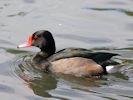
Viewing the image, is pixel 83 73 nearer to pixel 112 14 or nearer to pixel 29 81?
pixel 29 81

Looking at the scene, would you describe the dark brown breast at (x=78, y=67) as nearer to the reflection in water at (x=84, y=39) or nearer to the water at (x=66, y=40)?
the water at (x=66, y=40)

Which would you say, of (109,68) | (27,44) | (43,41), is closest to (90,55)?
(109,68)

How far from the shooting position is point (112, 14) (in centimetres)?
1389

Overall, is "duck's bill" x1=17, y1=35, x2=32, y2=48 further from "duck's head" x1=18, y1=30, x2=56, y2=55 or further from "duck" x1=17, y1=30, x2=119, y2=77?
"duck" x1=17, y1=30, x2=119, y2=77

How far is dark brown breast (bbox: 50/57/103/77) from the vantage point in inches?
420

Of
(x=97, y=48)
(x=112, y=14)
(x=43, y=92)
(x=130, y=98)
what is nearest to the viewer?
(x=130, y=98)

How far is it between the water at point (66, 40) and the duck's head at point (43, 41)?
0.39 m

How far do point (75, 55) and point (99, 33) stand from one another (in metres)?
2.12

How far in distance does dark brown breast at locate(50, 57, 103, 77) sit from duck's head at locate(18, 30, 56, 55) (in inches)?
22.1

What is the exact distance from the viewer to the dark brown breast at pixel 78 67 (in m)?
10.7

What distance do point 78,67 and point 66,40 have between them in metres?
1.80

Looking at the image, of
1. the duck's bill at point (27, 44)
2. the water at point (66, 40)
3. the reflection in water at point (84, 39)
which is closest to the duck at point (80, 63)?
the water at point (66, 40)

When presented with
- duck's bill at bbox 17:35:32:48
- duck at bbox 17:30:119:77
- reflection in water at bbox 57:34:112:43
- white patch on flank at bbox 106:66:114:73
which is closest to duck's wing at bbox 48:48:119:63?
duck at bbox 17:30:119:77

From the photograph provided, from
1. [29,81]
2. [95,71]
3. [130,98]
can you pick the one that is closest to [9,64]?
[29,81]
